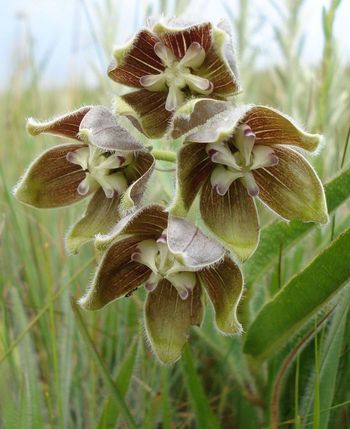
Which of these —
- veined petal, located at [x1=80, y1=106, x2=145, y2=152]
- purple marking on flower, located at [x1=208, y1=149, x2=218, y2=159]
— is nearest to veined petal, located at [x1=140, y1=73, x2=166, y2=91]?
veined petal, located at [x1=80, y1=106, x2=145, y2=152]

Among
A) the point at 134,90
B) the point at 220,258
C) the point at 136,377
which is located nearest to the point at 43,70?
the point at 134,90

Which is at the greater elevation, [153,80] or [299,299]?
[153,80]

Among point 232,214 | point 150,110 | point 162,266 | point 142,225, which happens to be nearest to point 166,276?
point 162,266

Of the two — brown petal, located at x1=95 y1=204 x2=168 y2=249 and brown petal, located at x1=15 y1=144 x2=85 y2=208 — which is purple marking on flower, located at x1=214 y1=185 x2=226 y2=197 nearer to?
brown petal, located at x1=95 y1=204 x2=168 y2=249

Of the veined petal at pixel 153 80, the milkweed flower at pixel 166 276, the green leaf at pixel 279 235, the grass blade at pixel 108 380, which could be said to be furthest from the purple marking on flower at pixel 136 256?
the veined petal at pixel 153 80

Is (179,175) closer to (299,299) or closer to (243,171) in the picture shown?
(243,171)

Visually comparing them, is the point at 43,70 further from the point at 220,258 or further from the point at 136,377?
the point at 220,258
